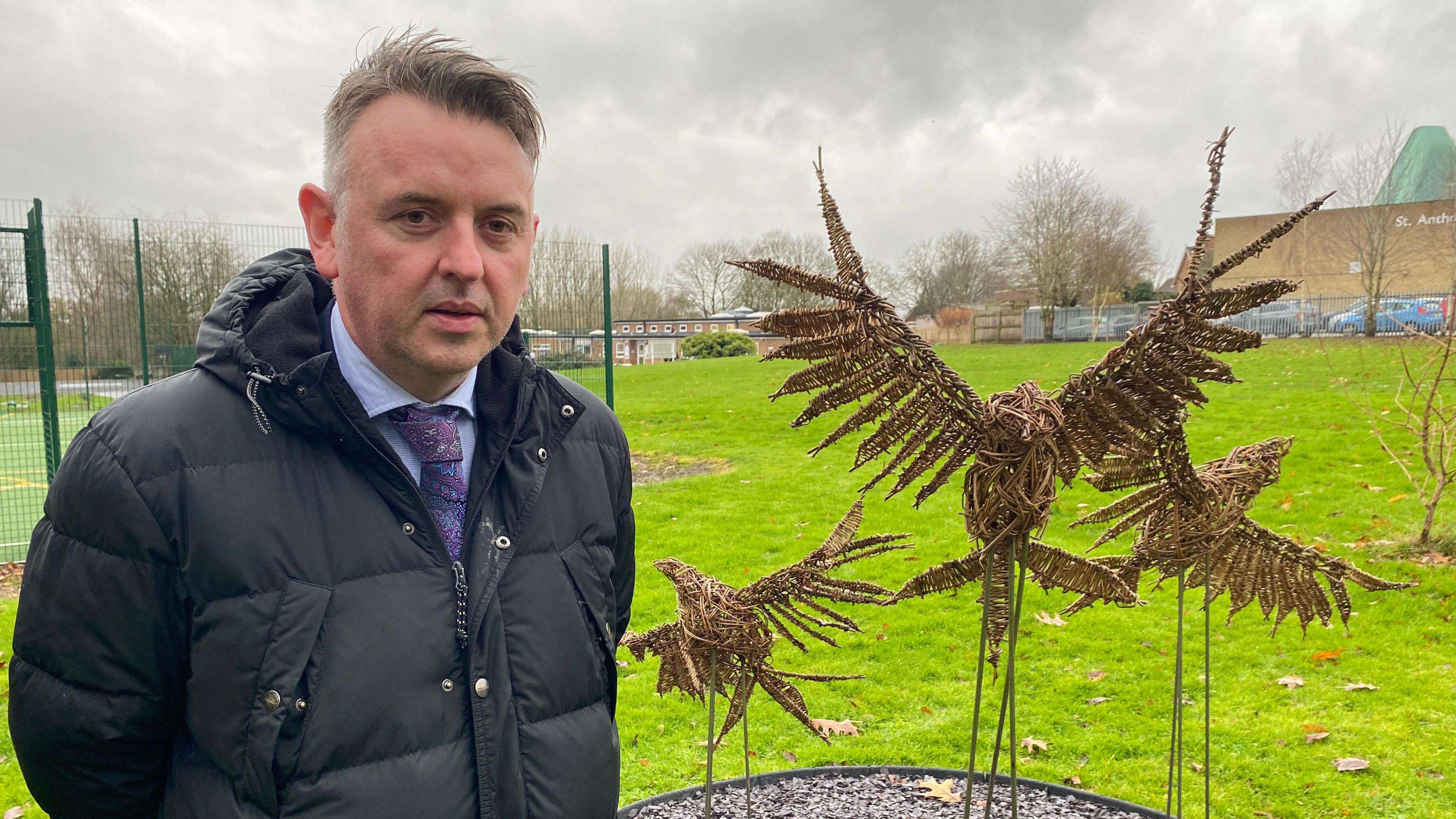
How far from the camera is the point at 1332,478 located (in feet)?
28.1

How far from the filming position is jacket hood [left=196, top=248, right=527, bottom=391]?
1582 millimetres

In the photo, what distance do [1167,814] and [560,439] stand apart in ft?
8.91

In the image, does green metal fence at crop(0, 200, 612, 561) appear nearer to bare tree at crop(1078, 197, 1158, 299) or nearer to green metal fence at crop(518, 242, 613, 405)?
green metal fence at crop(518, 242, 613, 405)

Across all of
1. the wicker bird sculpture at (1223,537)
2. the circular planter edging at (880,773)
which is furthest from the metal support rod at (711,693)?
the wicker bird sculpture at (1223,537)

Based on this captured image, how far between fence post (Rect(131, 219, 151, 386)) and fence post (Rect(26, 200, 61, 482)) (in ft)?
5.15

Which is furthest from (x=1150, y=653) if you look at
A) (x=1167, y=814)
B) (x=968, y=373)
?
(x=968, y=373)

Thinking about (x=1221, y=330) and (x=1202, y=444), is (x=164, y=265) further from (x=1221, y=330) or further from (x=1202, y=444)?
(x=1202, y=444)

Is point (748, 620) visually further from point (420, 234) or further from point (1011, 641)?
point (420, 234)

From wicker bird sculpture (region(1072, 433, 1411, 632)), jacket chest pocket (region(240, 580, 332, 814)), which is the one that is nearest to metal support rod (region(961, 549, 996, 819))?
wicker bird sculpture (region(1072, 433, 1411, 632))

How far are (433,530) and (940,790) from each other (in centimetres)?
285

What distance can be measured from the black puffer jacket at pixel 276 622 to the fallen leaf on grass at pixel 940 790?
2314 mm

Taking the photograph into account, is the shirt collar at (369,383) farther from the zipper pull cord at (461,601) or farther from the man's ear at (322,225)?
the zipper pull cord at (461,601)

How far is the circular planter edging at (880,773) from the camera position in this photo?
138 inches

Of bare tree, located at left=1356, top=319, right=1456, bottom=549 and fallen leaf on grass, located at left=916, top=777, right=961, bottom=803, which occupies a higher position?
bare tree, located at left=1356, top=319, right=1456, bottom=549
